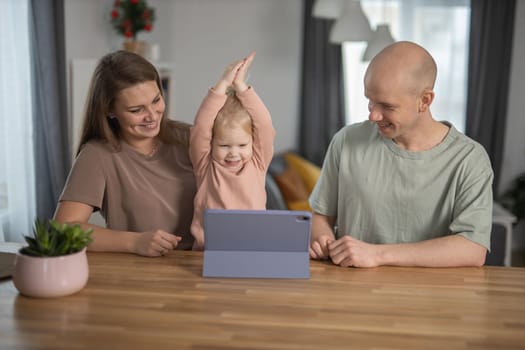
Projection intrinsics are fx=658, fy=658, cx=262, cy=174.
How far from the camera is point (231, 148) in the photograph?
1884mm

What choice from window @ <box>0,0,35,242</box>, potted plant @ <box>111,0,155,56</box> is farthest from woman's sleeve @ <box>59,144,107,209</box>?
potted plant @ <box>111,0,155,56</box>

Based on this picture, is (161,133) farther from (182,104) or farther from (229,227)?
(182,104)

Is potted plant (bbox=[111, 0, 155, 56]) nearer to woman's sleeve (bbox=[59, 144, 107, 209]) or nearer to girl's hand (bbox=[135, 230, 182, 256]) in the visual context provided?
woman's sleeve (bbox=[59, 144, 107, 209])

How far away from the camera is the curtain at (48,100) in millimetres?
3896

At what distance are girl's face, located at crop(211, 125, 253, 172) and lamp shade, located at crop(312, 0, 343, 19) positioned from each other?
3138 mm

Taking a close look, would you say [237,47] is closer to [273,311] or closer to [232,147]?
[232,147]

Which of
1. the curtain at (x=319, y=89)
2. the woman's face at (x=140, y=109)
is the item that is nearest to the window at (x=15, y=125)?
the woman's face at (x=140, y=109)

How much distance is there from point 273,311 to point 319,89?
183 inches

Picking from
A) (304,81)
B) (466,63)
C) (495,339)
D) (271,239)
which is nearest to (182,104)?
(304,81)

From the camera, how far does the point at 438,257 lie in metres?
1.75

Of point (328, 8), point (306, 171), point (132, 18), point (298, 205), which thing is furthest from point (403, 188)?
point (132, 18)

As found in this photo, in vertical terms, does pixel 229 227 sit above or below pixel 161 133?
below

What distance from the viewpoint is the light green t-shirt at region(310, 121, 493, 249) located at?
1.87 m

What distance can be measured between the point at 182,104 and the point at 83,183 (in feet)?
13.7
